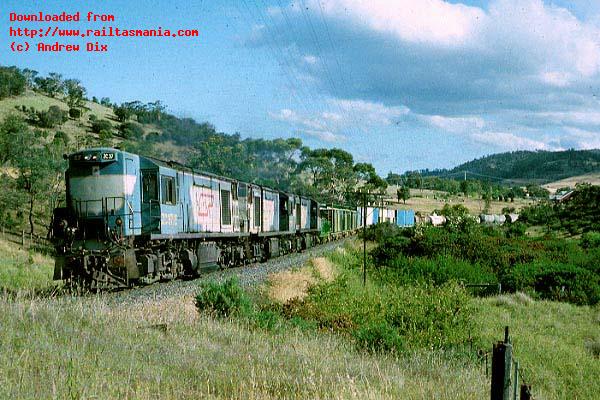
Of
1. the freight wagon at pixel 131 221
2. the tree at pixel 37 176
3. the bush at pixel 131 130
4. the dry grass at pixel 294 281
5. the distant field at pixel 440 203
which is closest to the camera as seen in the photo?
the freight wagon at pixel 131 221

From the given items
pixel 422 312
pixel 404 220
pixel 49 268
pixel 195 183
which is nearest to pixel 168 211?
pixel 195 183


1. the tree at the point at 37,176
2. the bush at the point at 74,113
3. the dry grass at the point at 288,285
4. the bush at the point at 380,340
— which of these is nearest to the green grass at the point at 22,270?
the tree at the point at 37,176

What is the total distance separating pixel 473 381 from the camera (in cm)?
1026

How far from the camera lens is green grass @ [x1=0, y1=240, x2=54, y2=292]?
21.1 m

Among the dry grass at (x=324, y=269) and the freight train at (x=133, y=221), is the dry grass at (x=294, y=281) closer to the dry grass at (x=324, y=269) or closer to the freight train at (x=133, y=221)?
the dry grass at (x=324, y=269)

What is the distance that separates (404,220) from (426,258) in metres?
46.2

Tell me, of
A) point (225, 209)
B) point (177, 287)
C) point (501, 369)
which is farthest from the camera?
point (225, 209)

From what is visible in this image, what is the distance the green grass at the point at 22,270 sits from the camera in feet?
69.1

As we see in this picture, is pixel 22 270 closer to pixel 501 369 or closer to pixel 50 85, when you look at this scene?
pixel 501 369

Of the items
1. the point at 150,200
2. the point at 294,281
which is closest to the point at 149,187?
the point at 150,200

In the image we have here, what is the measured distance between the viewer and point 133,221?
1770 cm

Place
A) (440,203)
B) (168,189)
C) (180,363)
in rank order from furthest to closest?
(440,203)
(168,189)
(180,363)

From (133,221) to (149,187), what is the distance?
1324 mm

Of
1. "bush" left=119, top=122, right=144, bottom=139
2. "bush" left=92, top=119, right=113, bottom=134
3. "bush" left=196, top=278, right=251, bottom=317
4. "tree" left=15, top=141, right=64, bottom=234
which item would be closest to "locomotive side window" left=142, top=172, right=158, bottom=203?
"bush" left=196, top=278, right=251, bottom=317
